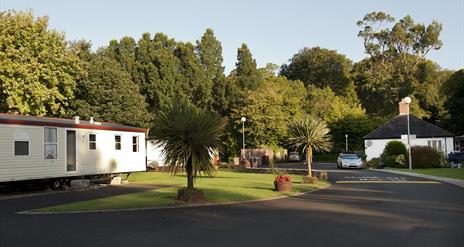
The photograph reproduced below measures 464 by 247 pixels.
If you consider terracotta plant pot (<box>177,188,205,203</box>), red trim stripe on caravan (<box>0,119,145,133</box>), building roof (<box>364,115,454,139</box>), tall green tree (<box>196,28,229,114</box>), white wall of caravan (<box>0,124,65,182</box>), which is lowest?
terracotta plant pot (<box>177,188,205,203</box>)

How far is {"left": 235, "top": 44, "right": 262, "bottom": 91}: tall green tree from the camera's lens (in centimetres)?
6334

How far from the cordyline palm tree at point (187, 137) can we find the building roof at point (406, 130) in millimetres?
36759

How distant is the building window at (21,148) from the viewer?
2084 centimetres

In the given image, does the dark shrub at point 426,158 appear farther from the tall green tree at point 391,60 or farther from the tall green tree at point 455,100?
the tall green tree at point 391,60

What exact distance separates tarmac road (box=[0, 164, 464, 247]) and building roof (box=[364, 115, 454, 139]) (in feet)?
114

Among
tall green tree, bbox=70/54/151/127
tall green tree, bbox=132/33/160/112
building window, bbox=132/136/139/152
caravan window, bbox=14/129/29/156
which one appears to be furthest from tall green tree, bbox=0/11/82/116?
tall green tree, bbox=132/33/160/112

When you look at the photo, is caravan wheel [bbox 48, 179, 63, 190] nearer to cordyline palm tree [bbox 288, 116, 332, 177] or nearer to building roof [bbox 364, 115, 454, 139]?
cordyline palm tree [bbox 288, 116, 332, 177]

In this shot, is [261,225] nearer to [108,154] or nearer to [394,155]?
[108,154]

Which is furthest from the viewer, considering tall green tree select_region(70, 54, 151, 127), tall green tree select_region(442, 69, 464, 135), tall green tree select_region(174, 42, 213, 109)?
tall green tree select_region(174, 42, 213, 109)

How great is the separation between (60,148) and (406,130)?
37.1 meters

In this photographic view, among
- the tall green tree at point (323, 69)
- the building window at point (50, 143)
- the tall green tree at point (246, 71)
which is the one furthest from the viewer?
the tall green tree at point (323, 69)

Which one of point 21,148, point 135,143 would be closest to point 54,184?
point 21,148

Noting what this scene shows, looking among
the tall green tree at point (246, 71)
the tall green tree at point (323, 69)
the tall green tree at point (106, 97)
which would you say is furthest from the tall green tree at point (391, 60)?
the tall green tree at point (106, 97)

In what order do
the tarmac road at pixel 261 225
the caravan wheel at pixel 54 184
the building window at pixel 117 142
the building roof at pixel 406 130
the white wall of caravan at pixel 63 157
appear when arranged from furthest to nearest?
the building roof at pixel 406 130 < the building window at pixel 117 142 < the caravan wheel at pixel 54 184 < the white wall of caravan at pixel 63 157 < the tarmac road at pixel 261 225
